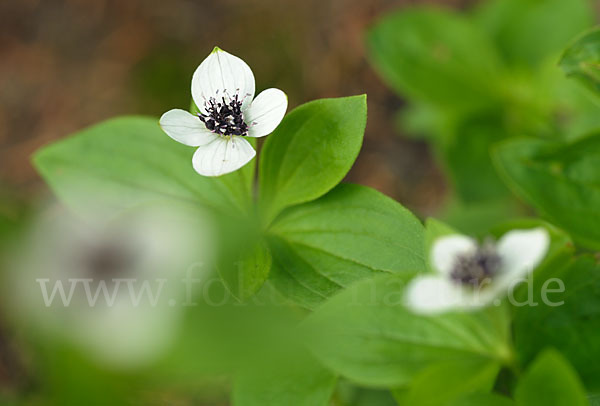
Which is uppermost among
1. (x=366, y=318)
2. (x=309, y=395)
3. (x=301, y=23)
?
(x=301, y=23)

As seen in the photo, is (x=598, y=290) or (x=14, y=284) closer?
(x=598, y=290)

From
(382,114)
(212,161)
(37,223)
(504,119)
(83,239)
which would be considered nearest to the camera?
(212,161)

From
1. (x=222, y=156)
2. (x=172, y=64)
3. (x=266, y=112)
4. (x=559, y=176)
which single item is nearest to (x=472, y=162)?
(x=559, y=176)

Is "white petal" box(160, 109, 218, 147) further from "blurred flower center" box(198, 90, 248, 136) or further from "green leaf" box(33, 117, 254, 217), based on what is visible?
"green leaf" box(33, 117, 254, 217)

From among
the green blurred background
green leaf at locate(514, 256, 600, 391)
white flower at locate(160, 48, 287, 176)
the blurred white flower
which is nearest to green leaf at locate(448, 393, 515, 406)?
green leaf at locate(514, 256, 600, 391)

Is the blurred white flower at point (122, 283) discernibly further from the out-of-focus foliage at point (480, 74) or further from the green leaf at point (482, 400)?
the out-of-focus foliage at point (480, 74)

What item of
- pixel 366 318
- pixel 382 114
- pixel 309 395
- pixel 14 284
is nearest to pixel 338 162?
pixel 366 318

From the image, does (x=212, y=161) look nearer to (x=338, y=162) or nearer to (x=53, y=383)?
(x=338, y=162)
